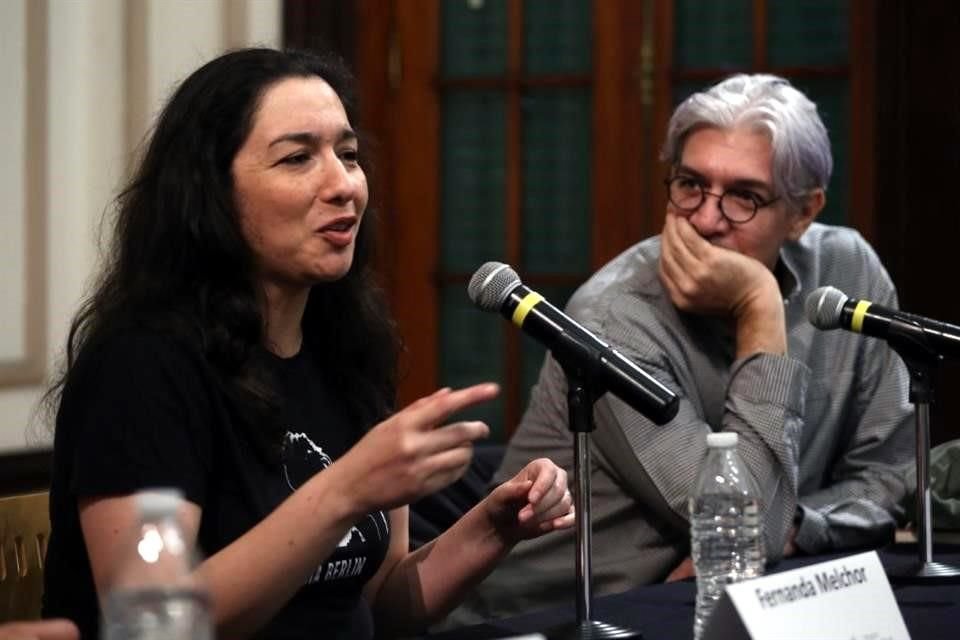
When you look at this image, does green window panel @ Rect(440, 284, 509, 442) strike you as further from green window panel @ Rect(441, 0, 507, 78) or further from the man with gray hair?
the man with gray hair

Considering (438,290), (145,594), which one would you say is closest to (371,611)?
(145,594)

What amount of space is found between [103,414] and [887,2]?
8.45 feet

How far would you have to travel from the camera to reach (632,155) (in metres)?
4.21

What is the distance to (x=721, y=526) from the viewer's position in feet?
6.80

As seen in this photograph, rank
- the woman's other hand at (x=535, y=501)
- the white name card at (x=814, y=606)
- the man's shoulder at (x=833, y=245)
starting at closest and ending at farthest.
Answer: the white name card at (x=814, y=606)
the woman's other hand at (x=535, y=501)
the man's shoulder at (x=833, y=245)

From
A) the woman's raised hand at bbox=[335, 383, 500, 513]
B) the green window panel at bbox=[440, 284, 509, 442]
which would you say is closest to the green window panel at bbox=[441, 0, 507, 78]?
the green window panel at bbox=[440, 284, 509, 442]

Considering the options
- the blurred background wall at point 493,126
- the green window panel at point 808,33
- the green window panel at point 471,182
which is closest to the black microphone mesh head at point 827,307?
the blurred background wall at point 493,126

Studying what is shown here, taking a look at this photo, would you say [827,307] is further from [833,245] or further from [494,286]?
[833,245]

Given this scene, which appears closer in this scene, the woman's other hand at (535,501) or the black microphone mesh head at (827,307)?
the woman's other hand at (535,501)

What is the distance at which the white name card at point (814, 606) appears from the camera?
4.90ft

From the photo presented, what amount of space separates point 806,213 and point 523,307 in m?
1.13

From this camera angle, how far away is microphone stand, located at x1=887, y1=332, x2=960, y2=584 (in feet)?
7.36

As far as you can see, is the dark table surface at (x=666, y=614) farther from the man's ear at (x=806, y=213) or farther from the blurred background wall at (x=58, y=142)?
the blurred background wall at (x=58, y=142)

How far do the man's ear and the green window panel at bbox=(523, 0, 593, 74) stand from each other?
58.8 inches
